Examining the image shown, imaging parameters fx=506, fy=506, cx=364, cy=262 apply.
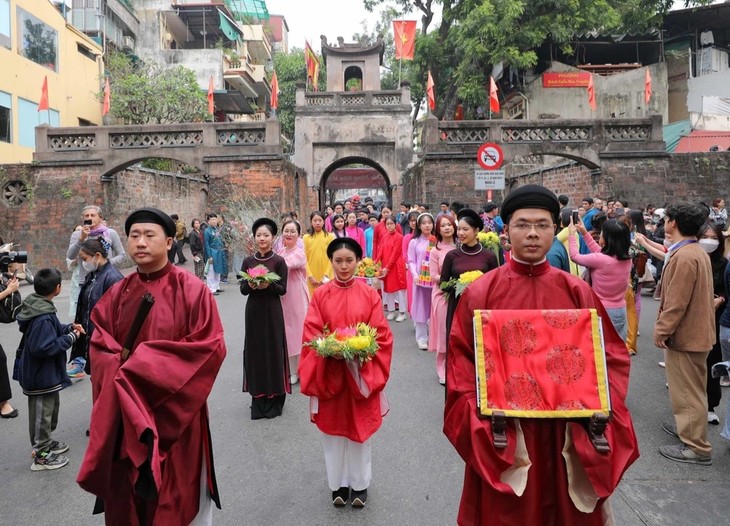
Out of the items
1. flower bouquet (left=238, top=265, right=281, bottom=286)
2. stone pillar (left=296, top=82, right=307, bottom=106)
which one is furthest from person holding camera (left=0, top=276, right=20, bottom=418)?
stone pillar (left=296, top=82, right=307, bottom=106)

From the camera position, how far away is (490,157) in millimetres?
12266

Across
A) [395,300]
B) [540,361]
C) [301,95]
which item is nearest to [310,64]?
[301,95]

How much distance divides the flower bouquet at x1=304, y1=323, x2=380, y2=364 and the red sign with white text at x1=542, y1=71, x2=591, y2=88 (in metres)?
23.4

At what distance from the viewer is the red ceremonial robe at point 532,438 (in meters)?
1.94

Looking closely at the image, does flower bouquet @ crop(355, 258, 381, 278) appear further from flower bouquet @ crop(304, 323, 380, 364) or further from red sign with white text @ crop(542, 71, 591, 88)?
red sign with white text @ crop(542, 71, 591, 88)

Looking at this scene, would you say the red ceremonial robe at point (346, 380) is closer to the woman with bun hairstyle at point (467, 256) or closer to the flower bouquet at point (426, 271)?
the woman with bun hairstyle at point (467, 256)

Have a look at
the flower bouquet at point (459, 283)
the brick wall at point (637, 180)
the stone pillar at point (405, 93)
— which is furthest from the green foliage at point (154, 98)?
the flower bouquet at point (459, 283)

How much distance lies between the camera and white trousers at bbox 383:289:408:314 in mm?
9586

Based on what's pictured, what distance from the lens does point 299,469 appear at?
379 centimetres

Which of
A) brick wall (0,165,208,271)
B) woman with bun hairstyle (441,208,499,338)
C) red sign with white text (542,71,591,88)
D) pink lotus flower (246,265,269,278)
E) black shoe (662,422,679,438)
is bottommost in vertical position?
black shoe (662,422,679,438)

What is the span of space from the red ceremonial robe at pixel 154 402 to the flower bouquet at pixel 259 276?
2017mm

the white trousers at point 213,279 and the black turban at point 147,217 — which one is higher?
the black turban at point 147,217

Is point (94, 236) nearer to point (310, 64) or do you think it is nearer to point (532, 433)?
point (532, 433)

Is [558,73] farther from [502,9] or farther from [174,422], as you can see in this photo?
[174,422]
